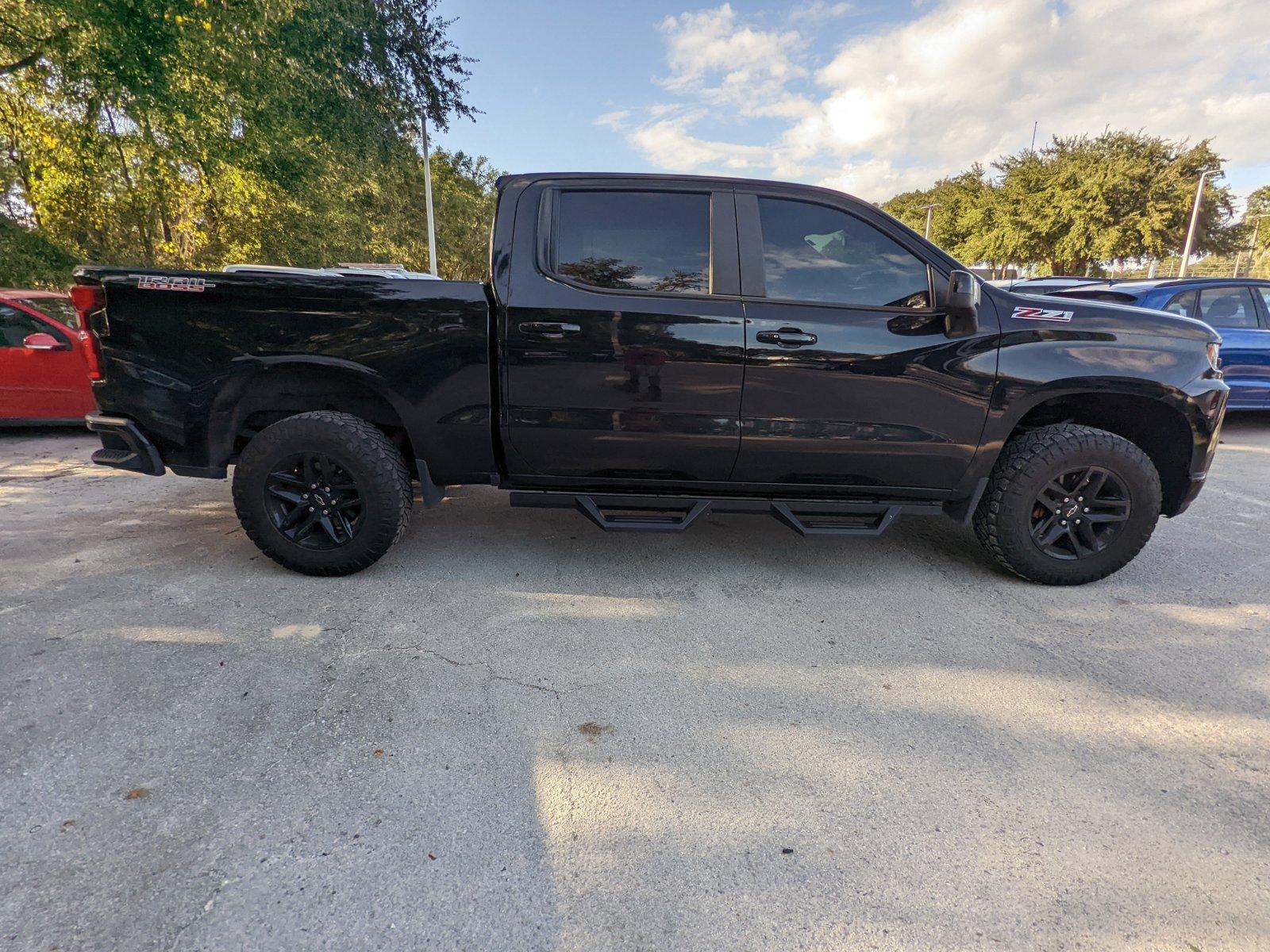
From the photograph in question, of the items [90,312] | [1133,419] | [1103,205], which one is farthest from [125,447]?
[1103,205]

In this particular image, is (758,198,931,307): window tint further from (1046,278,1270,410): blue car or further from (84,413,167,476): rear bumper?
(1046,278,1270,410): blue car

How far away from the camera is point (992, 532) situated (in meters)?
3.54

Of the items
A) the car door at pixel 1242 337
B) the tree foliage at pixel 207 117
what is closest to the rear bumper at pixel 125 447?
the tree foliage at pixel 207 117

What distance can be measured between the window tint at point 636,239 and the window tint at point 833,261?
0.35 metres

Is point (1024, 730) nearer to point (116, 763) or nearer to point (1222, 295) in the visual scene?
point (116, 763)

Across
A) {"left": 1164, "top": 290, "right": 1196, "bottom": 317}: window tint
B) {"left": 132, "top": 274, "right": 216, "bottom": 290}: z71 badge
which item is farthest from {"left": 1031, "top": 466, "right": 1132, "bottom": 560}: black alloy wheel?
{"left": 1164, "top": 290, "right": 1196, "bottom": 317}: window tint

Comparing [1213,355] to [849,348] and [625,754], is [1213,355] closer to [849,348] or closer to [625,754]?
[849,348]

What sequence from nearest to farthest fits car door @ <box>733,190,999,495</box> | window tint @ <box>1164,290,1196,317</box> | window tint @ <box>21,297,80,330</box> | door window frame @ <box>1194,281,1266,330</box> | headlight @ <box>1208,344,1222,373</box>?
car door @ <box>733,190,999,495</box> < headlight @ <box>1208,344,1222,373</box> < window tint @ <box>21,297,80,330</box> < window tint @ <box>1164,290,1196,317</box> < door window frame @ <box>1194,281,1266,330</box>

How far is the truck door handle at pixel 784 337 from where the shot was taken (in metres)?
3.23

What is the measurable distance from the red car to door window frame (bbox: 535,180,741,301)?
18.0 ft

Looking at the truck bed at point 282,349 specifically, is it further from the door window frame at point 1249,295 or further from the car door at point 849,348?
the door window frame at point 1249,295

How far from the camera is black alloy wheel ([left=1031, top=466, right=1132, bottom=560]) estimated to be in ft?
11.4

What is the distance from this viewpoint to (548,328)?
3.23 m

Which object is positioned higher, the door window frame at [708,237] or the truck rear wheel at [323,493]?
the door window frame at [708,237]
